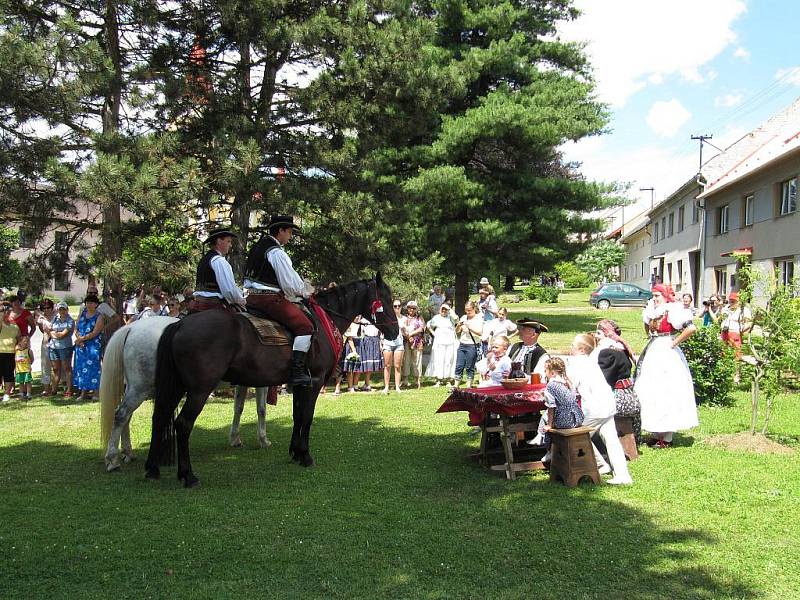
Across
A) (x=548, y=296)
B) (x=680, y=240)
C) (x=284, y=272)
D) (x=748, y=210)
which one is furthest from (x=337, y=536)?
(x=548, y=296)

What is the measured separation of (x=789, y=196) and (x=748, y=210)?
13.3ft

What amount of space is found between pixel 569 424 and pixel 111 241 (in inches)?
382

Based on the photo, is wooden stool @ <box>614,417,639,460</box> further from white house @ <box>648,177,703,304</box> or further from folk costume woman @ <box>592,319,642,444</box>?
white house @ <box>648,177,703,304</box>

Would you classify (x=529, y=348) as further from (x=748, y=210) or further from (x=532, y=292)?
(x=532, y=292)

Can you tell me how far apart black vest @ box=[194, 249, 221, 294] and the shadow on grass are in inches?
86.8

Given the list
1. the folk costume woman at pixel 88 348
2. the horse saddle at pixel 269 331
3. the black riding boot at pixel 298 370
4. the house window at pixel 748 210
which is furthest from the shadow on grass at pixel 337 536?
the house window at pixel 748 210

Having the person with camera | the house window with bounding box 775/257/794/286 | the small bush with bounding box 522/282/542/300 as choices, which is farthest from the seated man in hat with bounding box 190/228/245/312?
the small bush with bounding box 522/282/542/300

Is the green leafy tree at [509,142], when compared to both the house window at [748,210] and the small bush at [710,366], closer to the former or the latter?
the house window at [748,210]

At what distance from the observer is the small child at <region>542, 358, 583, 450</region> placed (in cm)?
703

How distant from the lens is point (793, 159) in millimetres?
23469

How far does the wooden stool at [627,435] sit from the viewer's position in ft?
26.3

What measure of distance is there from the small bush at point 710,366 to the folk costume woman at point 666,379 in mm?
2898

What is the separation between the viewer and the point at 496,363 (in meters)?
9.40

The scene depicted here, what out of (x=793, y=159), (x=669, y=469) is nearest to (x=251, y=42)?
(x=669, y=469)
